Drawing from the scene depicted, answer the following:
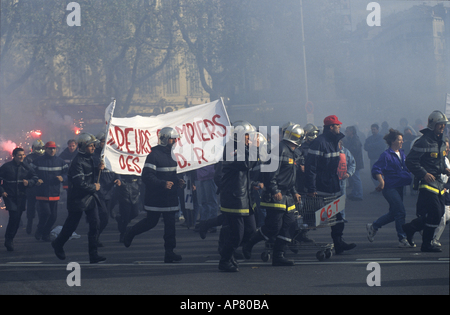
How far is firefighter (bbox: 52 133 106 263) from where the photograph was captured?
Result: 7.55 metres

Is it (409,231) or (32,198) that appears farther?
(32,198)

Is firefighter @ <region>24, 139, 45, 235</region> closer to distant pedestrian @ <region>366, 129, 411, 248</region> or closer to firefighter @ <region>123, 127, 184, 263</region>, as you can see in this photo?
firefighter @ <region>123, 127, 184, 263</region>

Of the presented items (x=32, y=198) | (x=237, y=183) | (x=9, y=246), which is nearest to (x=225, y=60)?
(x=32, y=198)

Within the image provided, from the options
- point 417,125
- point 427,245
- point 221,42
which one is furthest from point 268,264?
point 221,42

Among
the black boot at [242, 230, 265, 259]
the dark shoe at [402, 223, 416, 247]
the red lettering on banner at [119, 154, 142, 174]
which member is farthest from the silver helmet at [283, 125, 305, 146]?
the red lettering on banner at [119, 154, 142, 174]

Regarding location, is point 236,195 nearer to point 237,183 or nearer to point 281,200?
point 237,183

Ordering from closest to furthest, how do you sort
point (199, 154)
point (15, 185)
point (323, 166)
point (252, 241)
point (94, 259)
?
point (252, 241), point (94, 259), point (323, 166), point (199, 154), point (15, 185)

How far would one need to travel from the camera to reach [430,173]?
742cm

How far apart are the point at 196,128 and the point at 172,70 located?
32.5 metres

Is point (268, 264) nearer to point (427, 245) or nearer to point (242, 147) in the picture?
point (242, 147)

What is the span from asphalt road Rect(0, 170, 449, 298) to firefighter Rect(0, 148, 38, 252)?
56cm

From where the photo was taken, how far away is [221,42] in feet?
98.8

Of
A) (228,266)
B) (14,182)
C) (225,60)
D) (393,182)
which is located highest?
Result: (225,60)

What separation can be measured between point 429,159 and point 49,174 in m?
6.83
